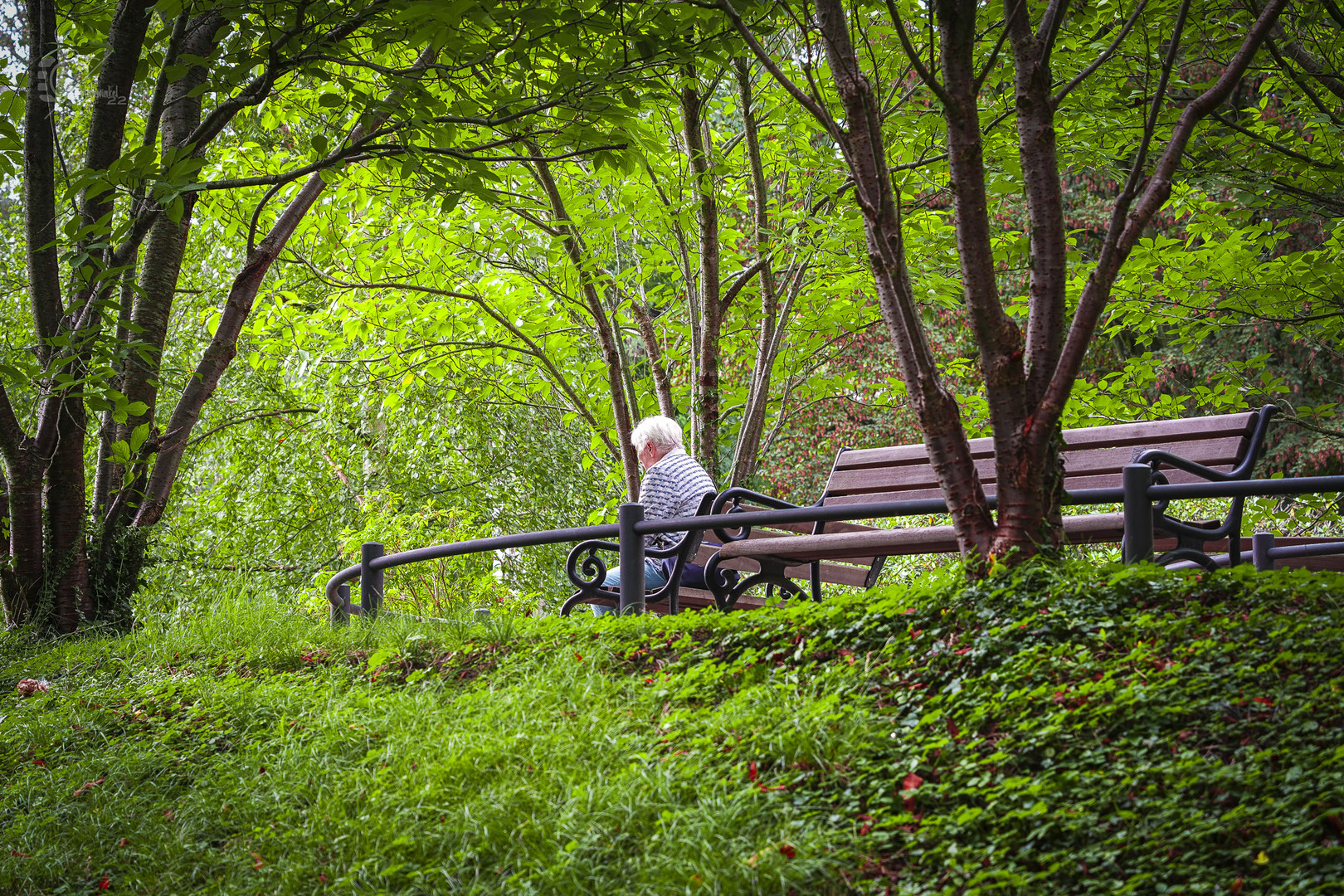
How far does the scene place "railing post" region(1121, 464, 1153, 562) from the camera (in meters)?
3.90

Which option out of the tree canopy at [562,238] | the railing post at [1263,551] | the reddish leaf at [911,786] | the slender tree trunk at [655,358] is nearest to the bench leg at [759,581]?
the tree canopy at [562,238]

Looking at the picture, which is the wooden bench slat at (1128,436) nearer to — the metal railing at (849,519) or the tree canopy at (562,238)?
the metal railing at (849,519)

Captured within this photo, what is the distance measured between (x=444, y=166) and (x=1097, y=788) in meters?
3.91

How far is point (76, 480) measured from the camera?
6230 millimetres

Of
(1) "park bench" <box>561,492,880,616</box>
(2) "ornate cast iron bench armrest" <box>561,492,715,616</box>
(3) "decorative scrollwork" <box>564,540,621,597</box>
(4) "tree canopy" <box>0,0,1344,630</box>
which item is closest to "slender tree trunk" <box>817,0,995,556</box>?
(4) "tree canopy" <box>0,0,1344,630</box>

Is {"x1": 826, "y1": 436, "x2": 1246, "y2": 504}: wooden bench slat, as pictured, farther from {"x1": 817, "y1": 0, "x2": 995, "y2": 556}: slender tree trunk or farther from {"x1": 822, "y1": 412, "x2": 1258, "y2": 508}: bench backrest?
{"x1": 817, "y1": 0, "x2": 995, "y2": 556}: slender tree trunk

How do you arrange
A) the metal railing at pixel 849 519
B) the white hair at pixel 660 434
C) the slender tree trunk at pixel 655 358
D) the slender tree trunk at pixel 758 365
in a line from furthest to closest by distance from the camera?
the slender tree trunk at pixel 655 358 → the slender tree trunk at pixel 758 365 → the white hair at pixel 660 434 → the metal railing at pixel 849 519

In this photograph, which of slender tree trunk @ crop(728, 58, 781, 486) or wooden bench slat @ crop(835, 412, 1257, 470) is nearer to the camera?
wooden bench slat @ crop(835, 412, 1257, 470)

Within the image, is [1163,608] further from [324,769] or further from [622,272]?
[622,272]

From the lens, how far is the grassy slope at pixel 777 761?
7.95 ft

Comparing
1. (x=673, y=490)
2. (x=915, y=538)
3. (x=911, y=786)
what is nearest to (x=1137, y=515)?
(x=915, y=538)

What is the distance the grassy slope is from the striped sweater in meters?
1.59

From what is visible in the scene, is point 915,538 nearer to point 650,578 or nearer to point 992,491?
point 992,491

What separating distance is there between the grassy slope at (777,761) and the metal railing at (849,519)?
Answer: 44 centimetres
